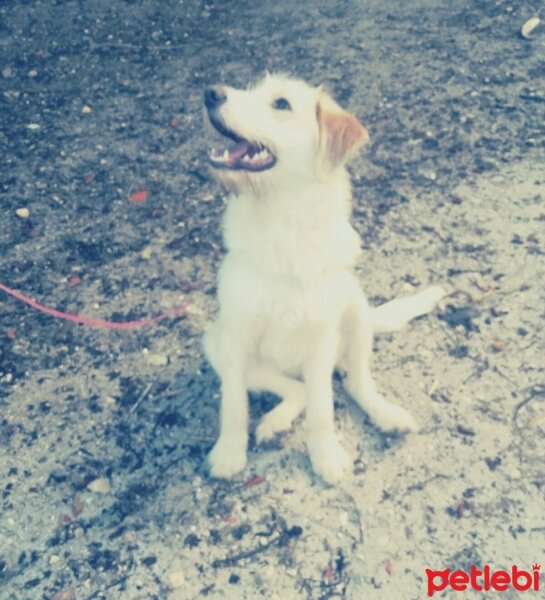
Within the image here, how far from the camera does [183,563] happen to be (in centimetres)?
270

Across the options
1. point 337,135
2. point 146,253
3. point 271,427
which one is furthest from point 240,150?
point 146,253

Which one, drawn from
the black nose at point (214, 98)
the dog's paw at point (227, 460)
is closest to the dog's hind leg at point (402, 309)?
the dog's paw at point (227, 460)

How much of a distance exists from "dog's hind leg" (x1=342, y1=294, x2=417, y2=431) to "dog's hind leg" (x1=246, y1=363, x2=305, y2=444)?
0.84ft

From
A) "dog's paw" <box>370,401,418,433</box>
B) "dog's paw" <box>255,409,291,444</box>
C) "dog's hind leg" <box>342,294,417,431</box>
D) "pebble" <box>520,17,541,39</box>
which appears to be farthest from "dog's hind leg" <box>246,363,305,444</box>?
"pebble" <box>520,17,541,39</box>

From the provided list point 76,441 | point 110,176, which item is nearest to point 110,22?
point 110,176

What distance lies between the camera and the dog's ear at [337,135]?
2471mm

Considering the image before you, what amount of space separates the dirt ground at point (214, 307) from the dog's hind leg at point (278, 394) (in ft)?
0.29

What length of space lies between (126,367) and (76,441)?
19.2 inches

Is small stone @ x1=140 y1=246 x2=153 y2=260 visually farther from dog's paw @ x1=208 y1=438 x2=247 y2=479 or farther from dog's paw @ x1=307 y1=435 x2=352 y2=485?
dog's paw @ x1=307 y1=435 x2=352 y2=485

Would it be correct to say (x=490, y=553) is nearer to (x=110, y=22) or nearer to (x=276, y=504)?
(x=276, y=504)

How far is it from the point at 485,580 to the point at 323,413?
90 cm

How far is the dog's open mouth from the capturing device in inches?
97.0

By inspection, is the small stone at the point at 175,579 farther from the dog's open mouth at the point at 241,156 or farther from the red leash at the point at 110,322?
the dog's open mouth at the point at 241,156

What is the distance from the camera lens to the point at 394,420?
3074mm
